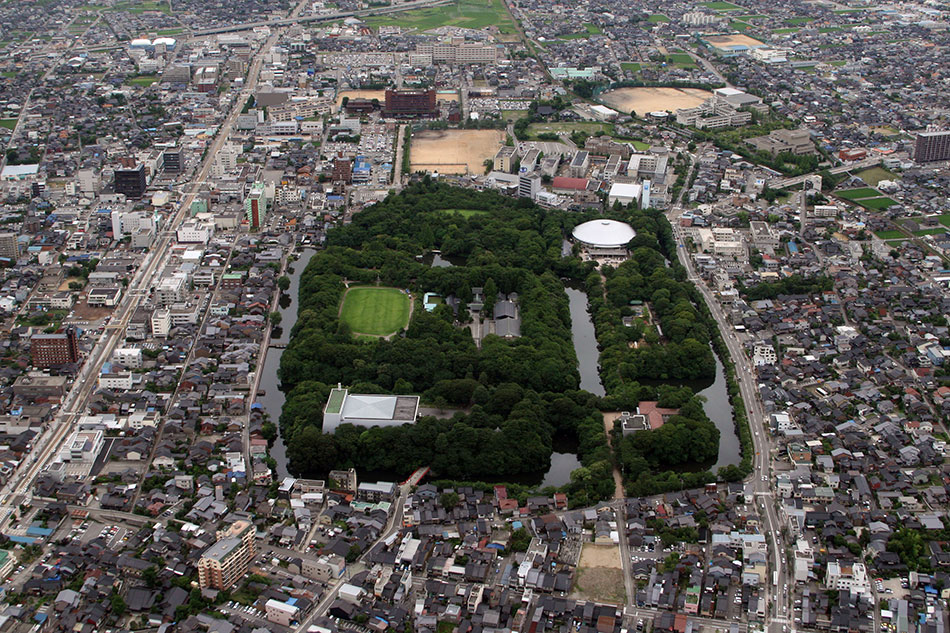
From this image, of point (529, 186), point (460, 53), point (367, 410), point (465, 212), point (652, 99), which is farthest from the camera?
point (460, 53)

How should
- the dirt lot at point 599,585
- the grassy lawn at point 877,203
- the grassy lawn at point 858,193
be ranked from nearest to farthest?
1. the dirt lot at point 599,585
2. the grassy lawn at point 877,203
3. the grassy lawn at point 858,193

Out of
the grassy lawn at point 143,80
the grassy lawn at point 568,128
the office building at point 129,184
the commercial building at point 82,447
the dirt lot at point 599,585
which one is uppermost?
the dirt lot at point 599,585

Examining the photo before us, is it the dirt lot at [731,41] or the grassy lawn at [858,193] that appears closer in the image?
the grassy lawn at [858,193]

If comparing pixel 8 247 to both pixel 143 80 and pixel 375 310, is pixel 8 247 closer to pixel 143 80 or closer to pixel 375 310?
pixel 375 310

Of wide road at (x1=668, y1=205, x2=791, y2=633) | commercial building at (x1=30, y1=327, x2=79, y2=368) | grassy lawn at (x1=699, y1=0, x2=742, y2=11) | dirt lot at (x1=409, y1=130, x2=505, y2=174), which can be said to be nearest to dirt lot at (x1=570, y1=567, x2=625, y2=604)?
wide road at (x1=668, y1=205, x2=791, y2=633)

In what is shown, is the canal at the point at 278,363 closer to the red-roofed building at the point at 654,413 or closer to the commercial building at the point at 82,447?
the commercial building at the point at 82,447

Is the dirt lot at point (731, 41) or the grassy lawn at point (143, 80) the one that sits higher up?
the dirt lot at point (731, 41)

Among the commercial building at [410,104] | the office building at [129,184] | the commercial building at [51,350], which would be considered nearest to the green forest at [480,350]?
the commercial building at [51,350]

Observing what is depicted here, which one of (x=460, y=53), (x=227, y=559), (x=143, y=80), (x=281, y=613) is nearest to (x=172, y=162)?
(x=143, y=80)
